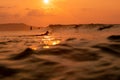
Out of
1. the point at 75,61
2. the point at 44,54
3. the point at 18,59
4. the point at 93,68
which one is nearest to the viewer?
the point at 93,68

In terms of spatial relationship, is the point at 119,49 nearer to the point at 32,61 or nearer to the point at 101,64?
the point at 101,64

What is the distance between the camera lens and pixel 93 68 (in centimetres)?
634

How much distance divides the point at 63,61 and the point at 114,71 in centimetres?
180

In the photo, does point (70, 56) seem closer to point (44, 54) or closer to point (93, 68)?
point (44, 54)

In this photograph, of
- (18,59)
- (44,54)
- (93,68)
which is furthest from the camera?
(44,54)

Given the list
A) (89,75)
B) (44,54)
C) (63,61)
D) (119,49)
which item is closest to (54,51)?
(44,54)

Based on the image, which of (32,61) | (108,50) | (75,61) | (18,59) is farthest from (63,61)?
(108,50)

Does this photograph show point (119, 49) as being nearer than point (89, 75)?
No

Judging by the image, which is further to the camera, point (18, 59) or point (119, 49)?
point (119, 49)

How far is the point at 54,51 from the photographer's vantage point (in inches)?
350

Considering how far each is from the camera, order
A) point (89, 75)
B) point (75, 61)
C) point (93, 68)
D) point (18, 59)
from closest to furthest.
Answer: point (89, 75) < point (93, 68) < point (75, 61) < point (18, 59)

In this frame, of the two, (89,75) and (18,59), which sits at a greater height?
(18,59)

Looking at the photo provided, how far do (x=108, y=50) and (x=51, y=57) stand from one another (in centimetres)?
233

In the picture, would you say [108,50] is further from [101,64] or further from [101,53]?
[101,64]
